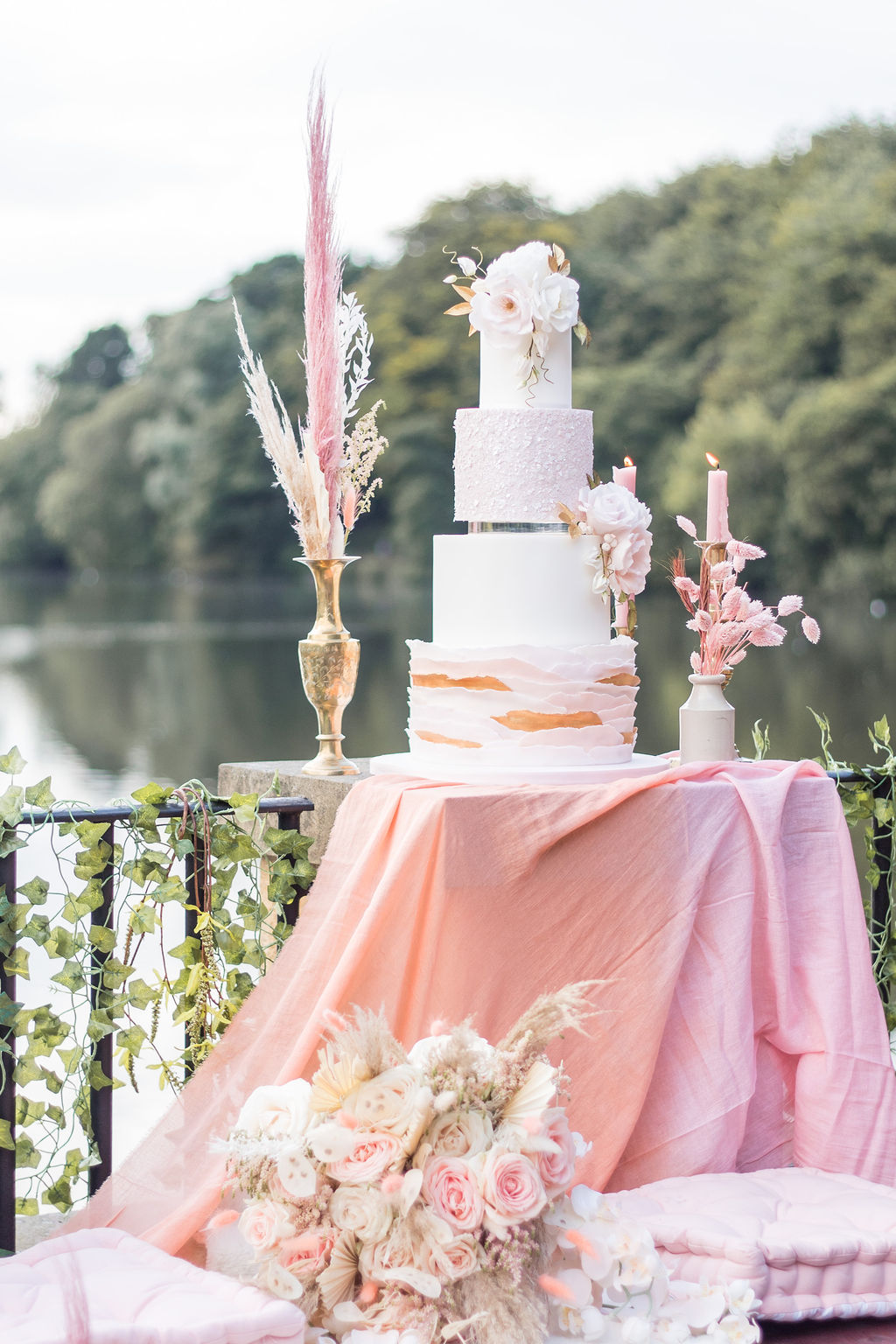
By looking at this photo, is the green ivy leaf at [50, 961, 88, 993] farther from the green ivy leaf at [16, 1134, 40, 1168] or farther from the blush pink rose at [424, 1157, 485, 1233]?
the blush pink rose at [424, 1157, 485, 1233]

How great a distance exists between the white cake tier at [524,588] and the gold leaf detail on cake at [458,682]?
8 centimetres

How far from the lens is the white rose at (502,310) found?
3008 millimetres

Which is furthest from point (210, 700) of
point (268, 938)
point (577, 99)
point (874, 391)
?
point (577, 99)

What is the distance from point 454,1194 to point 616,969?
61cm

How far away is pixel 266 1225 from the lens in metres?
2.36

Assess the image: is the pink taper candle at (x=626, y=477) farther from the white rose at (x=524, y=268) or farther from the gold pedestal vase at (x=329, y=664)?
the gold pedestal vase at (x=329, y=664)

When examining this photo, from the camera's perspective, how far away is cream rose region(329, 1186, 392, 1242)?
2324 mm

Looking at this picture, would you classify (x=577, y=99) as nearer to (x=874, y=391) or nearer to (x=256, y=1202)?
(x=874, y=391)

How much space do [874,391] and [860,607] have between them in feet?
13.6

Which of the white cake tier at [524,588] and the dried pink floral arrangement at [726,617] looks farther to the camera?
the dried pink floral arrangement at [726,617]

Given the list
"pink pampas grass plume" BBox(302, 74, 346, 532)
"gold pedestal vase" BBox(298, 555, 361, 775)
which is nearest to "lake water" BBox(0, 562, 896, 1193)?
"gold pedestal vase" BBox(298, 555, 361, 775)

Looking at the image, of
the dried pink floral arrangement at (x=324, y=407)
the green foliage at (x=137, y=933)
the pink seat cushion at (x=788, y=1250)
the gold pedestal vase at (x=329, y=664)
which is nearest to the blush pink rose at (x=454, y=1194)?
the pink seat cushion at (x=788, y=1250)

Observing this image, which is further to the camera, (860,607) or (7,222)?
(7,222)

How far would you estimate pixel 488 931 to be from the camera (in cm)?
278
